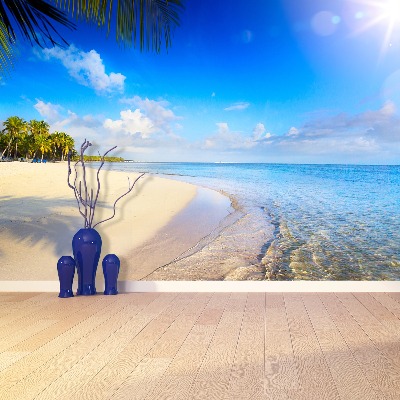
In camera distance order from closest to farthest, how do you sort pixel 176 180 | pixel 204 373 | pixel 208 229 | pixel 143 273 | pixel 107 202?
pixel 204 373, pixel 143 273, pixel 208 229, pixel 107 202, pixel 176 180

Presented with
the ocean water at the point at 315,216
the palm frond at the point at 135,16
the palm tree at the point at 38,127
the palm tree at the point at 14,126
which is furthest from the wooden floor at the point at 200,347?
the palm tree at the point at 38,127

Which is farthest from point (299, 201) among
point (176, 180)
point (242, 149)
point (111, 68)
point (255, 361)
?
point (255, 361)

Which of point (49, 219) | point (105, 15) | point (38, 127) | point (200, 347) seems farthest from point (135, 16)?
point (49, 219)

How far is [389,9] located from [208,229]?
3.03m

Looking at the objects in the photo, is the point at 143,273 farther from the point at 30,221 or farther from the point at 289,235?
the point at 289,235

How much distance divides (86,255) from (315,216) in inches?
206

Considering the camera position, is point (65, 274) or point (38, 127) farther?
point (38, 127)

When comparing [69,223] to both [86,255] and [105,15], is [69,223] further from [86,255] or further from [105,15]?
[105,15]

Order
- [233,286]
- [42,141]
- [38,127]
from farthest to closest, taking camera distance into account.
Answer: [42,141] < [38,127] < [233,286]

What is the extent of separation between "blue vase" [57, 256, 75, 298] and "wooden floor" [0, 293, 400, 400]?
102mm

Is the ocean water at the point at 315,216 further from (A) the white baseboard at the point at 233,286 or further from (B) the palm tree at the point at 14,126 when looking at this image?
(A) the white baseboard at the point at 233,286

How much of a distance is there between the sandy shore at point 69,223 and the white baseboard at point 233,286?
1.01 metres

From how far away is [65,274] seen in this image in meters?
2.98

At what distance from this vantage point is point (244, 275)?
4496mm
